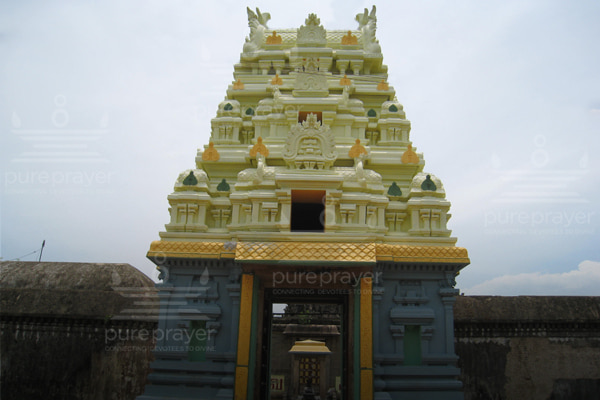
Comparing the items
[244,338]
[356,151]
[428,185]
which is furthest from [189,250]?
[428,185]

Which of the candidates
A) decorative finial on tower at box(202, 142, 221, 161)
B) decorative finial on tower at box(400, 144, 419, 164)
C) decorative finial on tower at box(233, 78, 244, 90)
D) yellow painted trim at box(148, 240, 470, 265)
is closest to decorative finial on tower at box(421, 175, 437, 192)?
decorative finial on tower at box(400, 144, 419, 164)

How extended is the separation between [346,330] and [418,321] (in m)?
1.95

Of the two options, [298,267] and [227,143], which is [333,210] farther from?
[227,143]

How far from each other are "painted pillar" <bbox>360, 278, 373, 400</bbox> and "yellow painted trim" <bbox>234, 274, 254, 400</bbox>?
93.0 inches

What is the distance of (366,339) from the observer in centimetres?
945

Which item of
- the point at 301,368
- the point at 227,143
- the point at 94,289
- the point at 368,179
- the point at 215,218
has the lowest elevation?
the point at 301,368

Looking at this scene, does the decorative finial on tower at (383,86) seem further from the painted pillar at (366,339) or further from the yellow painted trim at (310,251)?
the painted pillar at (366,339)

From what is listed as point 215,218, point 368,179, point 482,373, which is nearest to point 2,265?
point 215,218

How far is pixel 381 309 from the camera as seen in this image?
32.7 feet

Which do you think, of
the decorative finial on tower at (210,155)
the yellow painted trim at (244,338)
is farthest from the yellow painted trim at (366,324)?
the decorative finial on tower at (210,155)

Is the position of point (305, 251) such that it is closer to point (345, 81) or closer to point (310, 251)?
point (310, 251)

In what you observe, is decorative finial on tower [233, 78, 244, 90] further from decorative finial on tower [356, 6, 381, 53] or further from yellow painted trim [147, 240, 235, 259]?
yellow painted trim [147, 240, 235, 259]

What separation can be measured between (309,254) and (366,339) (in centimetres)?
214

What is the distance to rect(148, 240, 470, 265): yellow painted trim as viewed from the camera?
9.23 metres
